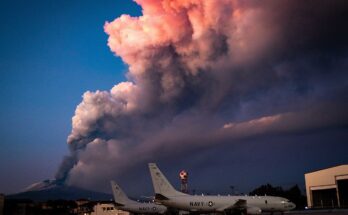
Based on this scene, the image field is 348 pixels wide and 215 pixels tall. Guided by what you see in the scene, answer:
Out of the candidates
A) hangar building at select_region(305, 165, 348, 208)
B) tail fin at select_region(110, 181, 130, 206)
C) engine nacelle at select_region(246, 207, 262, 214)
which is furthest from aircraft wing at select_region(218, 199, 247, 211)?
hangar building at select_region(305, 165, 348, 208)

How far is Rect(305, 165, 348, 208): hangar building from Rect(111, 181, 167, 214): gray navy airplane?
48853 millimetres

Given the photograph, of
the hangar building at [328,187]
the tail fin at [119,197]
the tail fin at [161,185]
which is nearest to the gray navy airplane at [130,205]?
the tail fin at [119,197]

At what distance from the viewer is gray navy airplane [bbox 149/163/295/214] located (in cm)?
7212

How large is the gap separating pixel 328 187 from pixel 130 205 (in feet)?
194

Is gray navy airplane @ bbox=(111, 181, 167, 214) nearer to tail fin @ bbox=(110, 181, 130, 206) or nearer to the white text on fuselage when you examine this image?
tail fin @ bbox=(110, 181, 130, 206)

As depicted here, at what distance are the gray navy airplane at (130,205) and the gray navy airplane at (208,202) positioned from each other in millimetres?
19650

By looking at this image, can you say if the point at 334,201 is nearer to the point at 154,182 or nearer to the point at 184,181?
the point at 184,181

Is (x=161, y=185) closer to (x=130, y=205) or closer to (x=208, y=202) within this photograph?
(x=208, y=202)

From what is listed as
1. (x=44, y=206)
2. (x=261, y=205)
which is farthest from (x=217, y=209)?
(x=44, y=206)

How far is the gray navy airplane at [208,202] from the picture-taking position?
237 ft

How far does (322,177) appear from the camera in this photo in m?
110

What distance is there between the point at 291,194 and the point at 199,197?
10450cm

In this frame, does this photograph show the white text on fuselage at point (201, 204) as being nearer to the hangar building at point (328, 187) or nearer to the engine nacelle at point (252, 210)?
the engine nacelle at point (252, 210)

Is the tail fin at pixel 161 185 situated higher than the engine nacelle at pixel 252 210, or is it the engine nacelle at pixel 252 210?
the tail fin at pixel 161 185
